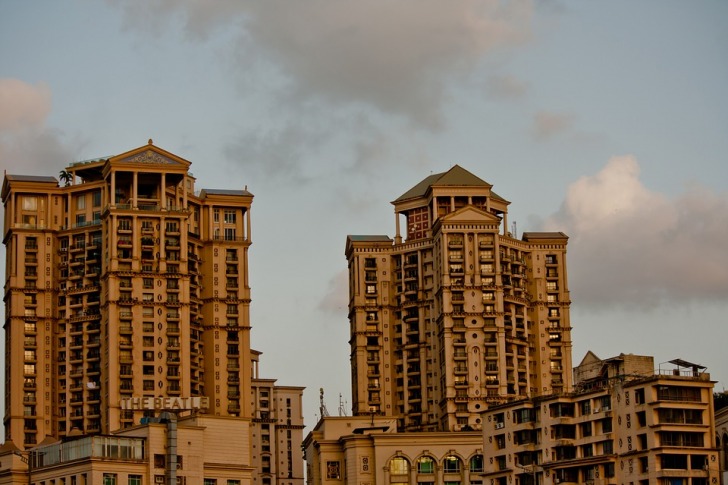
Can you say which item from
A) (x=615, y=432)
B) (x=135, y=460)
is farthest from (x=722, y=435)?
(x=135, y=460)

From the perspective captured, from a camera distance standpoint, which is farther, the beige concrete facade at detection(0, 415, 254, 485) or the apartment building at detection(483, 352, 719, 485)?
the beige concrete facade at detection(0, 415, 254, 485)

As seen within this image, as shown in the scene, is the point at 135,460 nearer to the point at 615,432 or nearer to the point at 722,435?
the point at 615,432

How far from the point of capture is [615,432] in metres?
166

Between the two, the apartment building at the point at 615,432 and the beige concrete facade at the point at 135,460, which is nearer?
the apartment building at the point at 615,432

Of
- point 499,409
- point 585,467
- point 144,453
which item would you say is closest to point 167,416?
point 144,453

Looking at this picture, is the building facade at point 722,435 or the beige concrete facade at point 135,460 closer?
the building facade at point 722,435

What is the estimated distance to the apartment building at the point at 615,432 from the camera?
160750 millimetres

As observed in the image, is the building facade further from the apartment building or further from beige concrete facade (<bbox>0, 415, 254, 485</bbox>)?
beige concrete facade (<bbox>0, 415, 254, 485</bbox>)

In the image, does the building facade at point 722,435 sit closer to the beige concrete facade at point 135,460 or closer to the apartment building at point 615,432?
the apartment building at point 615,432

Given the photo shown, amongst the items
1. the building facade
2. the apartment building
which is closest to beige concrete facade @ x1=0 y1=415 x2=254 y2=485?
the apartment building

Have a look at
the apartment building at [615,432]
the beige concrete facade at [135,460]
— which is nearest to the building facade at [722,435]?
the apartment building at [615,432]

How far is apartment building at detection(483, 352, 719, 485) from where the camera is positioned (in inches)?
6329

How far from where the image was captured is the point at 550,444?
571 ft

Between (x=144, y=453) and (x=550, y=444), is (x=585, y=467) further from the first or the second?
(x=144, y=453)
